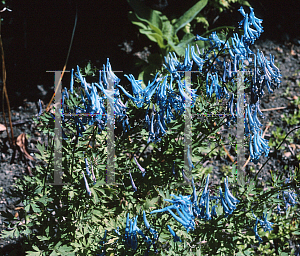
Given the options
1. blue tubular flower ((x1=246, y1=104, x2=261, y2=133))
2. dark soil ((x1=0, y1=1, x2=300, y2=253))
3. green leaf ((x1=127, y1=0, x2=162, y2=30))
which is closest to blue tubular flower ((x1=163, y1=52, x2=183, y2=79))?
blue tubular flower ((x1=246, y1=104, x2=261, y2=133))

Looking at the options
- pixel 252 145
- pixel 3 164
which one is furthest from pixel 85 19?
pixel 252 145

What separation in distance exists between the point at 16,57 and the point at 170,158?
3.17 m

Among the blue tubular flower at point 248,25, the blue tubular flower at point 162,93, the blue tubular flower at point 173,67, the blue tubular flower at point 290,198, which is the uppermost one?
the blue tubular flower at point 248,25

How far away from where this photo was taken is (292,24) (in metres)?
5.59

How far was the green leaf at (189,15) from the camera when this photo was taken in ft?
14.1

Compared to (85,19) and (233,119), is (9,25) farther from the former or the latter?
(233,119)

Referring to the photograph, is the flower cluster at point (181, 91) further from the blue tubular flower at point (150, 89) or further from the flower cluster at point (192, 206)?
the flower cluster at point (192, 206)

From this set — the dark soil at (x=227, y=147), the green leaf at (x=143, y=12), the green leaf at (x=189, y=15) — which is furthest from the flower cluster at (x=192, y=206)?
the green leaf at (x=189, y=15)

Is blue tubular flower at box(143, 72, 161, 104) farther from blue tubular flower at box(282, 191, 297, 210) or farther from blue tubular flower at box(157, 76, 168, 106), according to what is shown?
blue tubular flower at box(282, 191, 297, 210)

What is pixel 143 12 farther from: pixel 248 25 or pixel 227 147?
pixel 248 25

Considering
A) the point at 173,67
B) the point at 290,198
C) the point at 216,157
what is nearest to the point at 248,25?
the point at 173,67

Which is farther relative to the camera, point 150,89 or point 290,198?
point 290,198

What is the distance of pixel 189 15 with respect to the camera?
434 centimetres

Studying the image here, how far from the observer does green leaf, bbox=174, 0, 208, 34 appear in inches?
169
